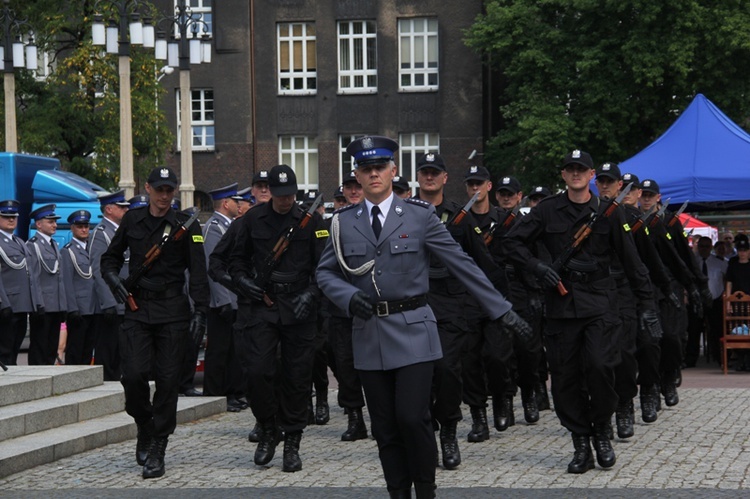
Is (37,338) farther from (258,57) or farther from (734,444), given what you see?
(258,57)

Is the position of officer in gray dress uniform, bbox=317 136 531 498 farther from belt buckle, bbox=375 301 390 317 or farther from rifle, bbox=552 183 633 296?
rifle, bbox=552 183 633 296

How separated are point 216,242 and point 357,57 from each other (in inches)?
1329

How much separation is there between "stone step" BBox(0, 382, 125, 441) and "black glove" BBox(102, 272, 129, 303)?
5.50ft

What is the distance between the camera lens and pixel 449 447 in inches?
405

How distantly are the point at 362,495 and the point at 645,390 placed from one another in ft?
15.8

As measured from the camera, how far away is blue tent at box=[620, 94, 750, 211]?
19.4 m

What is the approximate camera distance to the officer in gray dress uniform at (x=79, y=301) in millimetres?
16891

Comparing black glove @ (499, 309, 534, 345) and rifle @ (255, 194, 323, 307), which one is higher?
rifle @ (255, 194, 323, 307)

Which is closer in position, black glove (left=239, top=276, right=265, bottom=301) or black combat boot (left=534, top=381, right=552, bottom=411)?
black glove (left=239, top=276, right=265, bottom=301)

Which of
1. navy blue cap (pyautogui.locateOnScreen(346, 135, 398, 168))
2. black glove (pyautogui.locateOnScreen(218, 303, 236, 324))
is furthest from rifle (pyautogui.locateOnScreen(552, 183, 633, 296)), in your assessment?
black glove (pyautogui.locateOnScreen(218, 303, 236, 324))

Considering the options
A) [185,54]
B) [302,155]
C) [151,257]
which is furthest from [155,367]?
[302,155]

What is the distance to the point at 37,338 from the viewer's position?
17344mm

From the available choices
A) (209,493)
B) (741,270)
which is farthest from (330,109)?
(209,493)

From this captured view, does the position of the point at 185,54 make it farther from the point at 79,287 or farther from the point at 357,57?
the point at 357,57
